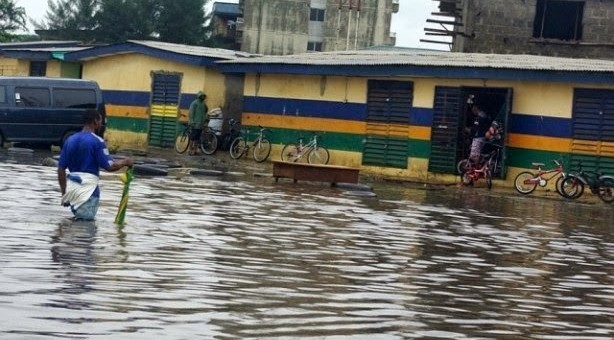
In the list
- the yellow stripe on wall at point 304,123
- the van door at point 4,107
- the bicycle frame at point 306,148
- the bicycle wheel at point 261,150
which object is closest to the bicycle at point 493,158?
the yellow stripe on wall at point 304,123

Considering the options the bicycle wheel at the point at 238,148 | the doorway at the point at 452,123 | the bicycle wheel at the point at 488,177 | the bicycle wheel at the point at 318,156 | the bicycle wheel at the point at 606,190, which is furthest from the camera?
the bicycle wheel at the point at 238,148

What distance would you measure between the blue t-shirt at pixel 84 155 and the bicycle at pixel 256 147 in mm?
19150

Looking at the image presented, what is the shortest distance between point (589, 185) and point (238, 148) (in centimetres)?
1099

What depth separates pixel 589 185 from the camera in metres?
26.1

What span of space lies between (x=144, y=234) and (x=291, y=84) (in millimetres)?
20275

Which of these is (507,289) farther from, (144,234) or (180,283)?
(144,234)

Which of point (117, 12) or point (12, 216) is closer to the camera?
point (12, 216)

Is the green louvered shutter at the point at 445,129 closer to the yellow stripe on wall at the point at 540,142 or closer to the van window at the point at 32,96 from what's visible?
the yellow stripe on wall at the point at 540,142

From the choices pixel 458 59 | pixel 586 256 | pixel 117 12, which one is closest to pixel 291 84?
pixel 458 59

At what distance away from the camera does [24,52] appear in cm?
4203

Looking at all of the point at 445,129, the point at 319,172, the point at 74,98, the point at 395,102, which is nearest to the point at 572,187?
the point at 445,129

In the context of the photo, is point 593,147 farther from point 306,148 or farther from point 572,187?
point 306,148

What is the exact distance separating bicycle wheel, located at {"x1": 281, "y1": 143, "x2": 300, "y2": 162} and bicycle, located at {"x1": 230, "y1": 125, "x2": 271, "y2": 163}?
570mm

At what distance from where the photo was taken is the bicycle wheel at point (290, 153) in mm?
31922
